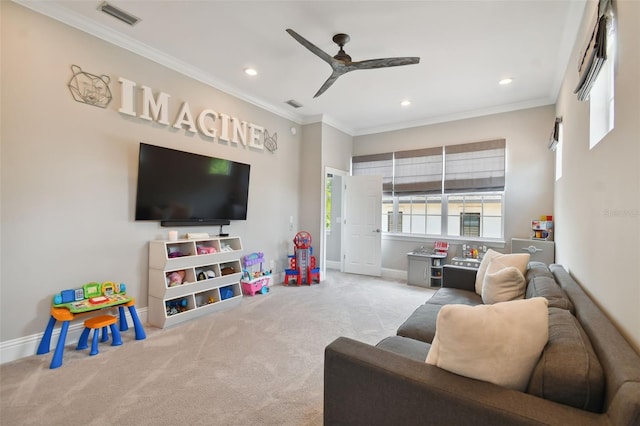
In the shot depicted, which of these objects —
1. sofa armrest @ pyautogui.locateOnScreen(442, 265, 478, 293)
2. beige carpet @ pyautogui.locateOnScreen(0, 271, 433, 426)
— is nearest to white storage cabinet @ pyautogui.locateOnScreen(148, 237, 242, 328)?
beige carpet @ pyautogui.locateOnScreen(0, 271, 433, 426)

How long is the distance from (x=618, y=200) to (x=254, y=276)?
4034mm

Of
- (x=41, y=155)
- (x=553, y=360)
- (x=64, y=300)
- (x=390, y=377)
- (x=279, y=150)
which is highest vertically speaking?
(x=279, y=150)

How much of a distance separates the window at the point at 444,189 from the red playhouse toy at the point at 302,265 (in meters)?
1.73

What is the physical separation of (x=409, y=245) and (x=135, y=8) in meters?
5.04

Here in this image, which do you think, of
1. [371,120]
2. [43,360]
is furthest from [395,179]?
[43,360]

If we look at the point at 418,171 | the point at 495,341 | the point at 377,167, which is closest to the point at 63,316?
the point at 495,341

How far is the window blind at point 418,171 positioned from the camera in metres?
5.33

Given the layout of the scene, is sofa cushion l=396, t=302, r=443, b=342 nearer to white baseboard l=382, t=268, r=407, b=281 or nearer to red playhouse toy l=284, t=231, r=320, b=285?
red playhouse toy l=284, t=231, r=320, b=285

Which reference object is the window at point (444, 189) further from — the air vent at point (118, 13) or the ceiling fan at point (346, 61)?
the air vent at point (118, 13)

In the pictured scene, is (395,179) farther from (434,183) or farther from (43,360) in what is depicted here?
(43,360)

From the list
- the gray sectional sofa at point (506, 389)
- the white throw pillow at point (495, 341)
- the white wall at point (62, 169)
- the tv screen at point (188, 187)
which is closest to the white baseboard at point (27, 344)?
the white wall at point (62, 169)

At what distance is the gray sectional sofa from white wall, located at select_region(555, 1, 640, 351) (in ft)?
0.58

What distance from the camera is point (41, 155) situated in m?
2.55

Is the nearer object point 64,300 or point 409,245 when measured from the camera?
point 64,300
